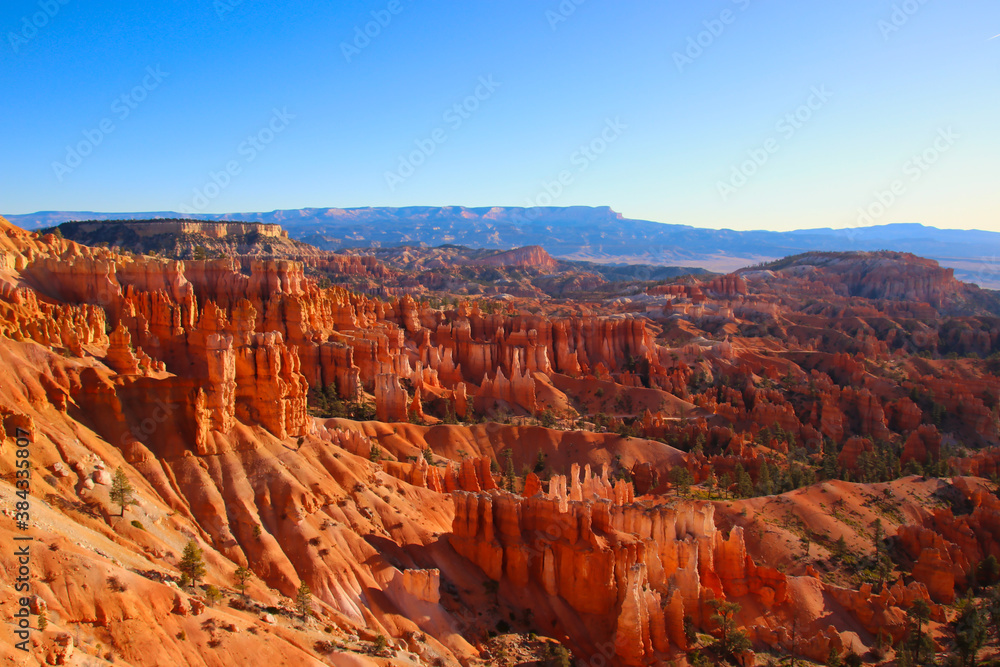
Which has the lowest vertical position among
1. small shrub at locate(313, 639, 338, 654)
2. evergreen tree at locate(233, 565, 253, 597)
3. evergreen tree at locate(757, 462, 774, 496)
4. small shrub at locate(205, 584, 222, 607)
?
evergreen tree at locate(757, 462, 774, 496)

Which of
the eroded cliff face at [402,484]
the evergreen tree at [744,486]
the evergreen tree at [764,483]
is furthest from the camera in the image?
the evergreen tree at [764,483]

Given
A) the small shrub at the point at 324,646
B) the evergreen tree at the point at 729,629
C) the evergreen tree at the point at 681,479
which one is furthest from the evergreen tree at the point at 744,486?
the small shrub at the point at 324,646

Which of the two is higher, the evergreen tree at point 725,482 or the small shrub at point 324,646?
the small shrub at point 324,646

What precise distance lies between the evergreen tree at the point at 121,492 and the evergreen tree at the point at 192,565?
289cm

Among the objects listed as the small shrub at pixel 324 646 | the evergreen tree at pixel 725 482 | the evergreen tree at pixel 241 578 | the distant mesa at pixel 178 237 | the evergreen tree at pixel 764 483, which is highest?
the distant mesa at pixel 178 237

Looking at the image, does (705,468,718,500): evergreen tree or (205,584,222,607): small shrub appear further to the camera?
(705,468,718,500): evergreen tree

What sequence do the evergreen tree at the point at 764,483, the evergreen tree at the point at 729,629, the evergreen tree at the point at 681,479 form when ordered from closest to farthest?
the evergreen tree at the point at 729,629 → the evergreen tree at the point at 681,479 → the evergreen tree at the point at 764,483

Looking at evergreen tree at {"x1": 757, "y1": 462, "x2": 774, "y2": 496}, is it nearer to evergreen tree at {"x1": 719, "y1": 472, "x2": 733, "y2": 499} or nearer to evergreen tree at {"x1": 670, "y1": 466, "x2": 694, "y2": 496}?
evergreen tree at {"x1": 719, "y1": 472, "x2": 733, "y2": 499}

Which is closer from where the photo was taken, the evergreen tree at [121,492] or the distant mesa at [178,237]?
the evergreen tree at [121,492]

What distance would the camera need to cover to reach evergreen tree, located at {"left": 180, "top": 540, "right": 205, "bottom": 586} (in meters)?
21.9

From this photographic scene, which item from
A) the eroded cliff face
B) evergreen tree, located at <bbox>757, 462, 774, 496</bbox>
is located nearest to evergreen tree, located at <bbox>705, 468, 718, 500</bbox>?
the eroded cliff face

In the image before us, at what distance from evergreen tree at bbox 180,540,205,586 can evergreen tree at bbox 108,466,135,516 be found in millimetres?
2892

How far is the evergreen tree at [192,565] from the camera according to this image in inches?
862

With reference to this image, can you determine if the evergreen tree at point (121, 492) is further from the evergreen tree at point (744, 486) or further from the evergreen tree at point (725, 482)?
the evergreen tree at point (744, 486)
